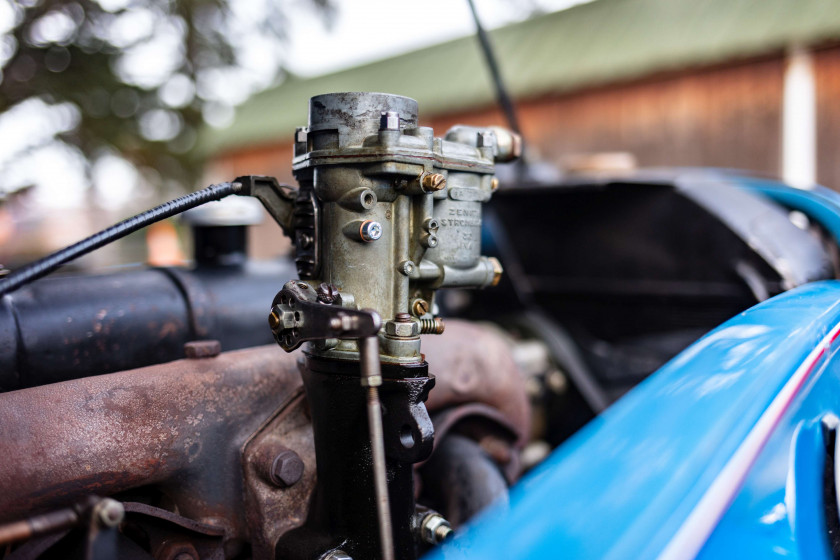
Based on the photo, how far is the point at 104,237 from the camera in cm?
98

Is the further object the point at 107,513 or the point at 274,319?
the point at 274,319

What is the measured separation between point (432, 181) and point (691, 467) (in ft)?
1.87

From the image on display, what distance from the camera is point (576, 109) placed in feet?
32.8

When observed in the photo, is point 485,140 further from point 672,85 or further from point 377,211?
point 672,85

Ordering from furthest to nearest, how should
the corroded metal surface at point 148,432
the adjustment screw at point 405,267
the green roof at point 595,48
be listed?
the green roof at point 595,48
the adjustment screw at point 405,267
the corroded metal surface at point 148,432

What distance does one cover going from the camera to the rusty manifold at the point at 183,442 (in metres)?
1.00

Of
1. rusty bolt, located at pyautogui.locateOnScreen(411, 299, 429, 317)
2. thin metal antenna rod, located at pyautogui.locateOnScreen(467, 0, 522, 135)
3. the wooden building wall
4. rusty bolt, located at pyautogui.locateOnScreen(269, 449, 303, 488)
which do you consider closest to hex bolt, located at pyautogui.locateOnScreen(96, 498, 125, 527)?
rusty bolt, located at pyautogui.locateOnScreen(269, 449, 303, 488)

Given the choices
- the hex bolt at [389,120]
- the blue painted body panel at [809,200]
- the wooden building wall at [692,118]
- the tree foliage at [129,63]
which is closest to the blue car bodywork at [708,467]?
the hex bolt at [389,120]

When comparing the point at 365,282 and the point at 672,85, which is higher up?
the point at 672,85

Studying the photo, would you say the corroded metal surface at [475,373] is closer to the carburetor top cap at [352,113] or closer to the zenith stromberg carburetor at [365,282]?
the zenith stromberg carburetor at [365,282]

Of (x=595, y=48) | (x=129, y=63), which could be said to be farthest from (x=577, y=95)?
(x=129, y=63)

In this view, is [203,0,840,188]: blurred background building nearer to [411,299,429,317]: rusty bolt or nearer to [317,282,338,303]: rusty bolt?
[411,299,429,317]: rusty bolt

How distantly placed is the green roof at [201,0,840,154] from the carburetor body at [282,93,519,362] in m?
6.20

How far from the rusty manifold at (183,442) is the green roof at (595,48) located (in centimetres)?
610
